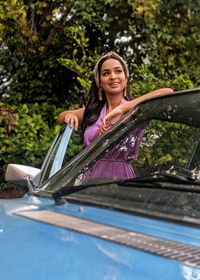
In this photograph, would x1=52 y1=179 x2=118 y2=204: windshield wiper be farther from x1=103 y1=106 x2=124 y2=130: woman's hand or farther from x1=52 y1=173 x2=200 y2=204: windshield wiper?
x1=103 y1=106 x2=124 y2=130: woman's hand

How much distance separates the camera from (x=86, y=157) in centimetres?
261

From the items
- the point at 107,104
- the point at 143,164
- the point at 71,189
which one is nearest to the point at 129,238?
the point at 71,189

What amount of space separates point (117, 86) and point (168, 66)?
4.91 metres

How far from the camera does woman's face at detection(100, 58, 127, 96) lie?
306cm

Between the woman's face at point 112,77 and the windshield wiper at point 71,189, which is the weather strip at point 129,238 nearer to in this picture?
the windshield wiper at point 71,189

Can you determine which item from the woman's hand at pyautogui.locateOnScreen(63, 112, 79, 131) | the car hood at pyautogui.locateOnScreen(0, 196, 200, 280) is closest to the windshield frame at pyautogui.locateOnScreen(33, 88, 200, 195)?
the woman's hand at pyautogui.locateOnScreen(63, 112, 79, 131)

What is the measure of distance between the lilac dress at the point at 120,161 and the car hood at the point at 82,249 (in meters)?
0.42

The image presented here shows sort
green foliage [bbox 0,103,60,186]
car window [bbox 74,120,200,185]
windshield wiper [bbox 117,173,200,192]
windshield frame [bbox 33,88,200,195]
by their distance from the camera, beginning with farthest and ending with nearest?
green foliage [bbox 0,103,60,186]
windshield frame [bbox 33,88,200,195]
car window [bbox 74,120,200,185]
windshield wiper [bbox 117,173,200,192]

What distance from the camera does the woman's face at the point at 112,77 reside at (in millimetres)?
3059

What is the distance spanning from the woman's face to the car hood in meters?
1.21

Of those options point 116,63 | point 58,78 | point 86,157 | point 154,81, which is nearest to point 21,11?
point 58,78

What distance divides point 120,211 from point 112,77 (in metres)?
1.35

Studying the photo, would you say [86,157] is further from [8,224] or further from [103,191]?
[8,224]

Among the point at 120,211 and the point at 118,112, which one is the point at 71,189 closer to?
the point at 120,211
